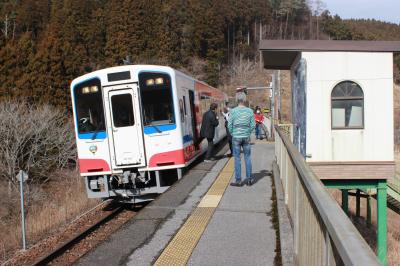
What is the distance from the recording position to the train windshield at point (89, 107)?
11.4 meters

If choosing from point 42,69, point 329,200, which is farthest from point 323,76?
point 42,69

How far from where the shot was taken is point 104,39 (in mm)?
60156

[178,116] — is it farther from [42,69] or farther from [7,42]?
[7,42]

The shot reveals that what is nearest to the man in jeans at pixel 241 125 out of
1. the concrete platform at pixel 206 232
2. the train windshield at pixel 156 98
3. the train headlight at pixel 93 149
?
the concrete platform at pixel 206 232

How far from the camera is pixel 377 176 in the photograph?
1434 centimetres

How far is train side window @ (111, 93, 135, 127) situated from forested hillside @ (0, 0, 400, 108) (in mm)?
25100

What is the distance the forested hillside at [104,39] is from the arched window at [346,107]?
1017 inches

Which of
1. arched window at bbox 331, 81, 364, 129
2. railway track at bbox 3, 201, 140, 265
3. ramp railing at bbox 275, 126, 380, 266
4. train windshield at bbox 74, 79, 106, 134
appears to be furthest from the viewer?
arched window at bbox 331, 81, 364, 129

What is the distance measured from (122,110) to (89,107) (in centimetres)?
80

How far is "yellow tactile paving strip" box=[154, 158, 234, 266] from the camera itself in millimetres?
5668

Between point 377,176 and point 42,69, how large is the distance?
30.3m

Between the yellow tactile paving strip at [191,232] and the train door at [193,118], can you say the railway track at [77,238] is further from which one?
the train door at [193,118]

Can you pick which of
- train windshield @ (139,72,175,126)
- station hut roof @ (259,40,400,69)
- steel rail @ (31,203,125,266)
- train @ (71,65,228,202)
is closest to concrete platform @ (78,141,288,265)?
train @ (71,65,228,202)

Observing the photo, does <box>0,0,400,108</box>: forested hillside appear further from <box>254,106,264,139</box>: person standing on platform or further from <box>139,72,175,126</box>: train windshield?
<box>139,72,175,126</box>: train windshield
